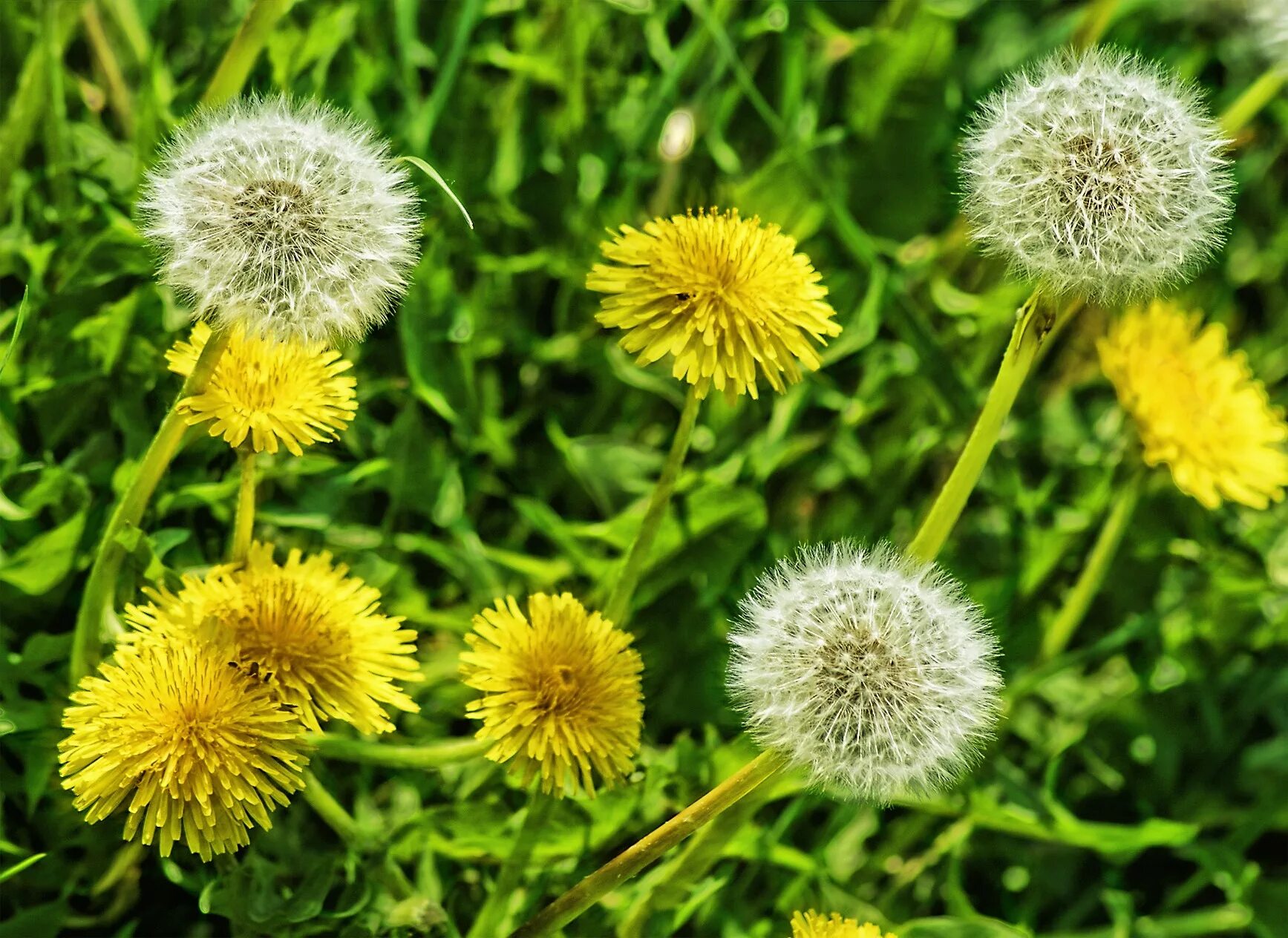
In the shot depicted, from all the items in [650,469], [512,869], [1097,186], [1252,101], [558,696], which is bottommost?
[512,869]

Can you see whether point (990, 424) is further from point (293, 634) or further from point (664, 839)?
point (293, 634)

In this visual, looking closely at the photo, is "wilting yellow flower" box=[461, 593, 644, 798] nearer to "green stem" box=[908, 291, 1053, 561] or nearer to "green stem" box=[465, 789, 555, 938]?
"green stem" box=[465, 789, 555, 938]

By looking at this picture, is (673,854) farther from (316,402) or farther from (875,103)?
(875,103)

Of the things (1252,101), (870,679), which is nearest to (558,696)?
(870,679)

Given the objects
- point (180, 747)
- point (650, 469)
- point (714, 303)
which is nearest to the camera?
point (180, 747)

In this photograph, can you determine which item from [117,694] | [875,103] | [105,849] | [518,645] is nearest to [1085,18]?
[875,103]

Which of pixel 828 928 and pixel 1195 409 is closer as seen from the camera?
pixel 828 928

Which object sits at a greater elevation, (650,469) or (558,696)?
(650,469)
